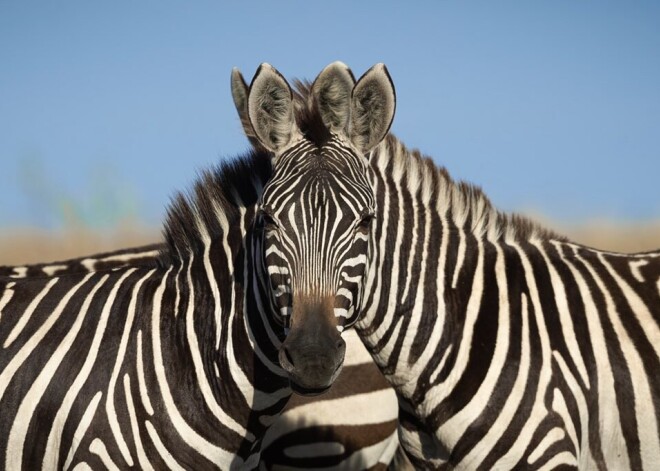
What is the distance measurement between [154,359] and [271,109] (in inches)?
67.1

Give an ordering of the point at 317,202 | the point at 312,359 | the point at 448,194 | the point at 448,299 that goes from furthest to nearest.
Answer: the point at 448,194
the point at 448,299
the point at 317,202
the point at 312,359

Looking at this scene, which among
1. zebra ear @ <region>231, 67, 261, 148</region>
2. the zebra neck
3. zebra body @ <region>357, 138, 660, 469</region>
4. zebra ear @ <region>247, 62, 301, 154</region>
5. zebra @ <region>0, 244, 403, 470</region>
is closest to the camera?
zebra body @ <region>357, 138, 660, 469</region>

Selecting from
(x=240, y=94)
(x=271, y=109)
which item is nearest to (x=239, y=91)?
(x=240, y=94)

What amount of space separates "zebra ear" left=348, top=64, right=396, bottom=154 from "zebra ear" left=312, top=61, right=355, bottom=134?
0.19ft

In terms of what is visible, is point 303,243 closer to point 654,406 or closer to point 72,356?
point 72,356

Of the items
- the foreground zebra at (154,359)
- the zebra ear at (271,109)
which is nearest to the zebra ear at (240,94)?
the zebra ear at (271,109)

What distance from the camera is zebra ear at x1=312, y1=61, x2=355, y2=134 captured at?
4.95 metres

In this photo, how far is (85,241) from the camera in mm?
16172

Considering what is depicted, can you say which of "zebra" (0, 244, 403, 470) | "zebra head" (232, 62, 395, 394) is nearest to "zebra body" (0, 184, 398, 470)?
"zebra" (0, 244, 403, 470)

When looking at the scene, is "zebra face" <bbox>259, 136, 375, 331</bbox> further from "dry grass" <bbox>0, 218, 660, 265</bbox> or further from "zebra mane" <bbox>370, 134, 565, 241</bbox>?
"dry grass" <bbox>0, 218, 660, 265</bbox>

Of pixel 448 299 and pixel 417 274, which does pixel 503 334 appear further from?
pixel 417 274

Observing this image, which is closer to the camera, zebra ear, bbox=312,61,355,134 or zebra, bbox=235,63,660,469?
zebra, bbox=235,63,660,469

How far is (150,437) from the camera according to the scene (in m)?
4.84

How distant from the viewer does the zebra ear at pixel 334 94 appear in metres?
4.95
